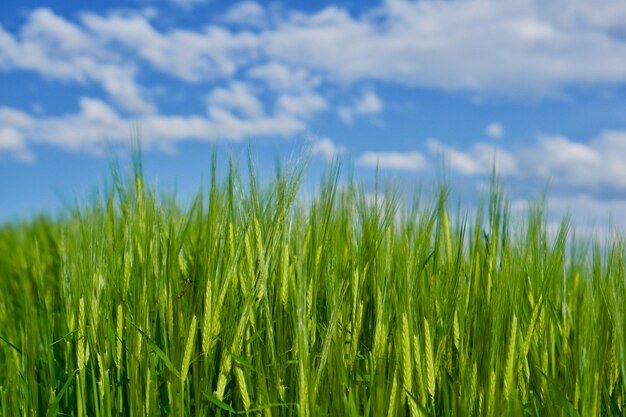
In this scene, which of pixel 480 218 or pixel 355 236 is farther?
pixel 480 218

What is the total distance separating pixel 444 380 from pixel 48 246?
12.8ft

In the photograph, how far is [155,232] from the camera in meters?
1.74

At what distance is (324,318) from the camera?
1.84m

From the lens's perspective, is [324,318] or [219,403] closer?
[219,403]

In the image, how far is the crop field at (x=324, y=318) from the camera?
152 centimetres

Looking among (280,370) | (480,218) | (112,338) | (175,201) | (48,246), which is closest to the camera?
(280,370)

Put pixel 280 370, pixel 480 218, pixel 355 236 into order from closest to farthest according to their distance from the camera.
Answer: pixel 280 370 → pixel 355 236 → pixel 480 218

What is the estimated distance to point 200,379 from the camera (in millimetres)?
1618

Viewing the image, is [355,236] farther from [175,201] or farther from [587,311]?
[175,201]

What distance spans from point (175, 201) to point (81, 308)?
29.6 inches

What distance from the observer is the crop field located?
1.52 m

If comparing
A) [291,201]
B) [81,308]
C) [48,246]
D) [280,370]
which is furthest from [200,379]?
[48,246]

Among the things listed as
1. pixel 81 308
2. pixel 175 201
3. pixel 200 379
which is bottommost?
pixel 200 379

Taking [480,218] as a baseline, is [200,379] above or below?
below
